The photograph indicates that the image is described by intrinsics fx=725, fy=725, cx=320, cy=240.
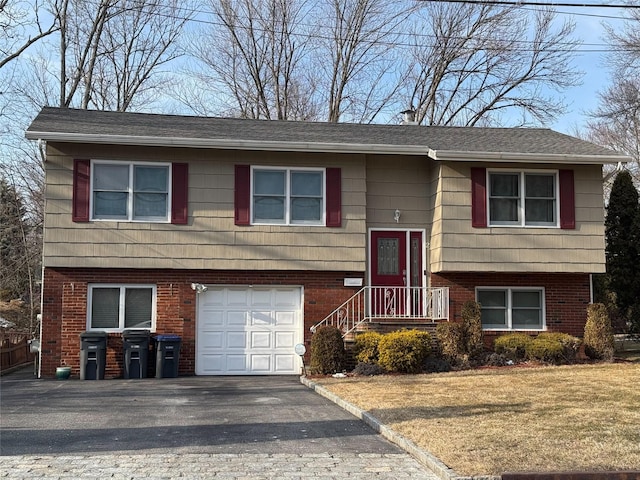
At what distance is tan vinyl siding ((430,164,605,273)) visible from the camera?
1688 centimetres

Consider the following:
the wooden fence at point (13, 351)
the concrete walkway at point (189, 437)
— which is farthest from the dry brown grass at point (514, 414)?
the wooden fence at point (13, 351)

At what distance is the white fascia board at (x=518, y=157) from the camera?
1664 cm

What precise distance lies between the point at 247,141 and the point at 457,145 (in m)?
5.11

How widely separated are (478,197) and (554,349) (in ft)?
12.7

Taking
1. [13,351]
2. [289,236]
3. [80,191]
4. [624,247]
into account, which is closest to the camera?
[80,191]

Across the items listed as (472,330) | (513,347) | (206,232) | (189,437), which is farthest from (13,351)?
(513,347)

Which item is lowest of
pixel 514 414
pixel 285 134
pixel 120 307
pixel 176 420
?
pixel 176 420

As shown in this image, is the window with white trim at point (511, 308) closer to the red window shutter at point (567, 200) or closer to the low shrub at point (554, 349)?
the low shrub at point (554, 349)

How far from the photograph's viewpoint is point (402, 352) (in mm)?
15172

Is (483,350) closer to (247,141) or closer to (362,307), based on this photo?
(362,307)

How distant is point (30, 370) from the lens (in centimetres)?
1838

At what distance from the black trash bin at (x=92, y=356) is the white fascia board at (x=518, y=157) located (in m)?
8.51

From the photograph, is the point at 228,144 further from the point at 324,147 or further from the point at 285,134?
the point at 324,147

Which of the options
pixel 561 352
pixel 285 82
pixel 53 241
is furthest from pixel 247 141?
pixel 285 82
